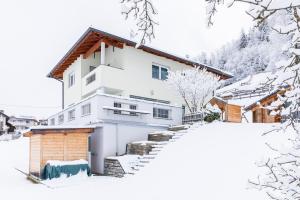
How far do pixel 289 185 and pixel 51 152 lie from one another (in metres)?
15.0

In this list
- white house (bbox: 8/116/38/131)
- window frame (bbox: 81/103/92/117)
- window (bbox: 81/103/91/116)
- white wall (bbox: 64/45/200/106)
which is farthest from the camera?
white house (bbox: 8/116/38/131)

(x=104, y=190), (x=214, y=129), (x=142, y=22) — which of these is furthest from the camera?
(x=214, y=129)

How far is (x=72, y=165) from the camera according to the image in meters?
16.5

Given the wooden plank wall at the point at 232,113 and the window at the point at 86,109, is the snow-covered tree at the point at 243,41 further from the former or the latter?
the window at the point at 86,109

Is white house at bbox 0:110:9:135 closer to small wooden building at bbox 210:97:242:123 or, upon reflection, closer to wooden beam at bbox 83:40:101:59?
wooden beam at bbox 83:40:101:59

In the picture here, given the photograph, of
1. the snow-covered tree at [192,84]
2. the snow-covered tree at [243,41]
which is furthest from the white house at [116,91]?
the snow-covered tree at [243,41]

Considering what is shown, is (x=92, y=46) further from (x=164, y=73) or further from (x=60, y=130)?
(x=60, y=130)

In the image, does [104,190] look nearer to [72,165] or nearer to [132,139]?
[72,165]

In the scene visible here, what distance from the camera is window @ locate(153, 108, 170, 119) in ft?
70.1

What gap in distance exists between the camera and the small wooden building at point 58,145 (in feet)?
54.6

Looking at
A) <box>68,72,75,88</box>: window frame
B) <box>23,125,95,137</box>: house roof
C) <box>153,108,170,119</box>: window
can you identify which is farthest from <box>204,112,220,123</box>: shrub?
<box>68,72,75,88</box>: window frame

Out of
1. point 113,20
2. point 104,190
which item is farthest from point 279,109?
point 104,190

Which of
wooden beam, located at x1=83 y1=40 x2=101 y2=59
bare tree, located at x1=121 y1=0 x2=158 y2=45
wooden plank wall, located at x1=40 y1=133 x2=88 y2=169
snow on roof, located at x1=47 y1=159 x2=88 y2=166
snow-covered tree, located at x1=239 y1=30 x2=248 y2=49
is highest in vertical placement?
snow-covered tree, located at x1=239 y1=30 x2=248 y2=49

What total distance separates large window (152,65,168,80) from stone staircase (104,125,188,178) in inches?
270
